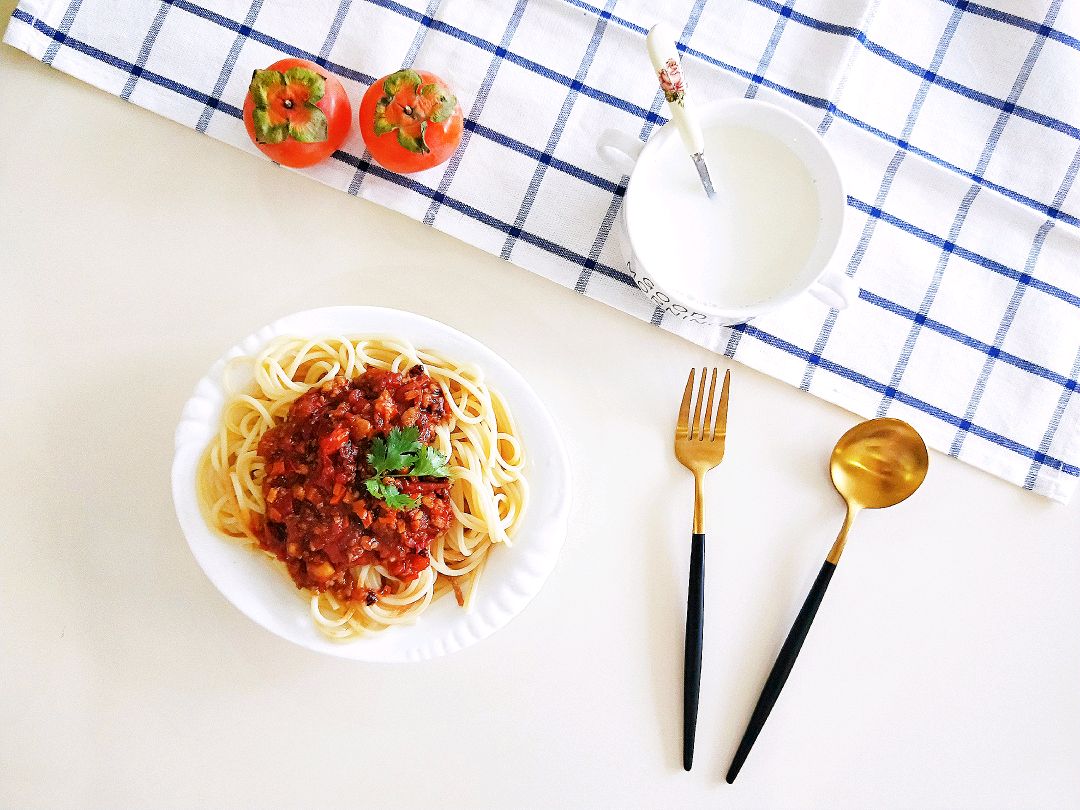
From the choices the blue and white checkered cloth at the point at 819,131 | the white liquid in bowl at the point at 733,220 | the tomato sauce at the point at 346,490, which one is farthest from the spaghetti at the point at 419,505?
the white liquid in bowl at the point at 733,220

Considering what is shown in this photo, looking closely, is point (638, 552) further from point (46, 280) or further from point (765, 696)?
point (46, 280)

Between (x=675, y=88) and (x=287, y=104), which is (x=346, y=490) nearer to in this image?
(x=287, y=104)

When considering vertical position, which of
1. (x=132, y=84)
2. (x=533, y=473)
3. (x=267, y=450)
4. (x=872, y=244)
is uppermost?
(x=872, y=244)

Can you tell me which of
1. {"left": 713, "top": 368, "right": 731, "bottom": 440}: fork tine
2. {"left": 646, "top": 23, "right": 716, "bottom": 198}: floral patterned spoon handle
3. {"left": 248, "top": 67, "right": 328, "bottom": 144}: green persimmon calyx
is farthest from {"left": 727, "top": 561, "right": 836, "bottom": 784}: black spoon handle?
{"left": 248, "top": 67, "right": 328, "bottom": 144}: green persimmon calyx

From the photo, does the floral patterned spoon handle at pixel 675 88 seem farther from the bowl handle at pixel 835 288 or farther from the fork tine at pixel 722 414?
the fork tine at pixel 722 414

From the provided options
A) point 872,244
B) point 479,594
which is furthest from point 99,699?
point 872,244
